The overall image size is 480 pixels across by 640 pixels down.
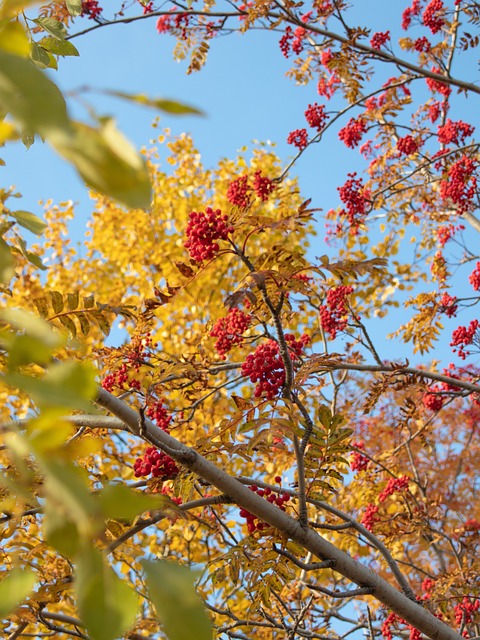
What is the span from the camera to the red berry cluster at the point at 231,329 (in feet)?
8.49

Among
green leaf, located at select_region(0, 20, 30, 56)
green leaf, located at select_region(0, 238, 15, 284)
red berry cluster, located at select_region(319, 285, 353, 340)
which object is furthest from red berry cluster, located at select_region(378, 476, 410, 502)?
green leaf, located at select_region(0, 20, 30, 56)

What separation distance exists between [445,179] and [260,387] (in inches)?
153

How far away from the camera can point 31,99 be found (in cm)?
34

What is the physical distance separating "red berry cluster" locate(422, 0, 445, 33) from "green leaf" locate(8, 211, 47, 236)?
19.5 ft

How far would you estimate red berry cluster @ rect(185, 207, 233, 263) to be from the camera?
6.70 feet

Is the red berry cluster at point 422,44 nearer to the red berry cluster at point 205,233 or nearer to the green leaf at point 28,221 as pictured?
the red berry cluster at point 205,233

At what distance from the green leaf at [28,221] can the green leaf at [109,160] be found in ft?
1.62

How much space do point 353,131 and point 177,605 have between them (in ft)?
→ 17.4

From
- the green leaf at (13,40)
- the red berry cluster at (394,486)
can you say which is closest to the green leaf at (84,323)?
the green leaf at (13,40)

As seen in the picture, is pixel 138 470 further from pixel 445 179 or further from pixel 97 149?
pixel 445 179

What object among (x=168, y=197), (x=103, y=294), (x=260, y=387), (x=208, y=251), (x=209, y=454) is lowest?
(x=209, y=454)

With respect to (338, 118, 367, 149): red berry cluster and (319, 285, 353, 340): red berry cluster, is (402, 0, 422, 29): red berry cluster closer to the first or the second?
(338, 118, 367, 149): red berry cluster

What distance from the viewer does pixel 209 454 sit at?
1.87 m

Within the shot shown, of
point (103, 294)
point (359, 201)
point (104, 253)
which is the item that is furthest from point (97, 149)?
point (104, 253)
